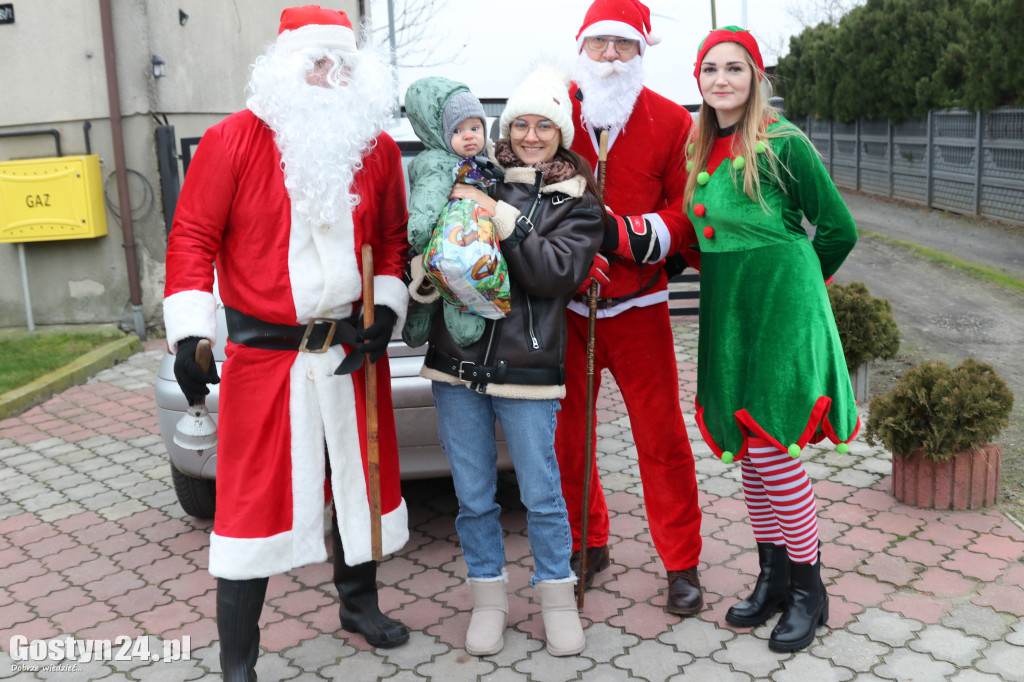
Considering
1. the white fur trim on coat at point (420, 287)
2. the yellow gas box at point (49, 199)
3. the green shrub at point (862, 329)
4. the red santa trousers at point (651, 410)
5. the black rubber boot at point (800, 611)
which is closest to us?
the white fur trim on coat at point (420, 287)

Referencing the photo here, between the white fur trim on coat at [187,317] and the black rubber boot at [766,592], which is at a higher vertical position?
the white fur trim on coat at [187,317]

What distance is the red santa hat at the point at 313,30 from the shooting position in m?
2.90

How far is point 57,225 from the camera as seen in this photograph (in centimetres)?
886

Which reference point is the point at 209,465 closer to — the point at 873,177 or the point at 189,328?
the point at 189,328

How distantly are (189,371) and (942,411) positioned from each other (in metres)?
3.23

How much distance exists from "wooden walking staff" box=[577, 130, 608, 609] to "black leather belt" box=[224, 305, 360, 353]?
0.83m

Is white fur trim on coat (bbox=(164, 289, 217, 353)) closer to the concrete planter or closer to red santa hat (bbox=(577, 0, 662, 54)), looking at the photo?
red santa hat (bbox=(577, 0, 662, 54))

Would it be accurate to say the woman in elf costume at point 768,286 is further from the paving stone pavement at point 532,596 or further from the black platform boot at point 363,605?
the black platform boot at point 363,605

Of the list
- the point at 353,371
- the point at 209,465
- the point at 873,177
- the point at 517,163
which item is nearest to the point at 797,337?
the point at 517,163

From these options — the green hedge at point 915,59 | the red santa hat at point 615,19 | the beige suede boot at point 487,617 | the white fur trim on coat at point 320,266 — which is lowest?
the beige suede boot at point 487,617

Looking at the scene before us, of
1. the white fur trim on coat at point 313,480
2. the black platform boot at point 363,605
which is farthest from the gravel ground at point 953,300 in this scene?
the white fur trim on coat at point 313,480

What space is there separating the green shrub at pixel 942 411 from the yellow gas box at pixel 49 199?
725 centimetres

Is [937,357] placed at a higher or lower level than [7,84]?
lower

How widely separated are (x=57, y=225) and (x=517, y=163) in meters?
7.18
